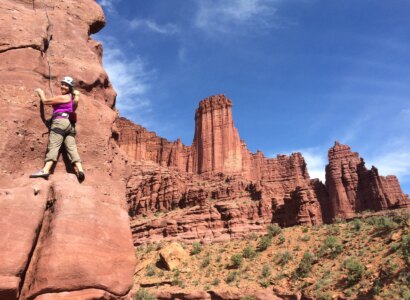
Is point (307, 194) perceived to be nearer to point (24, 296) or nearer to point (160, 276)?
point (160, 276)

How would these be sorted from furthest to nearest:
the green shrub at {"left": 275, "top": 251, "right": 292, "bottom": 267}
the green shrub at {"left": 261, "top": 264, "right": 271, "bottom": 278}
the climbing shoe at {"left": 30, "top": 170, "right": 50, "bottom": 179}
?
the green shrub at {"left": 275, "top": 251, "right": 292, "bottom": 267}, the green shrub at {"left": 261, "top": 264, "right": 271, "bottom": 278}, the climbing shoe at {"left": 30, "top": 170, "right": 50, "bottom": 179}

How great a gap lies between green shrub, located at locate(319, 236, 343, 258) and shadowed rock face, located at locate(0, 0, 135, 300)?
104 feet

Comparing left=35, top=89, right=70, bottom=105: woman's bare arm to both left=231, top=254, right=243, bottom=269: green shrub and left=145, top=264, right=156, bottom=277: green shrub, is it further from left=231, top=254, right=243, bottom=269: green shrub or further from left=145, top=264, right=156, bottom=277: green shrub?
left=145, top=264, right=156, bottom=277: green shrub

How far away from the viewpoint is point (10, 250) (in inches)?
214

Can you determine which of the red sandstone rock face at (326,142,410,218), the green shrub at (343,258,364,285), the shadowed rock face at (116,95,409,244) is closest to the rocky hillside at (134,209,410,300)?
the green shrub at (343,258,364,285)

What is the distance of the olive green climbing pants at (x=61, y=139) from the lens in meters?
6.70

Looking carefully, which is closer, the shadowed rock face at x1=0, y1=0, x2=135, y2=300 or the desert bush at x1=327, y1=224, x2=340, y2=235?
the shadowed rock face at x1=0, y1=0, x2=135, y2=300

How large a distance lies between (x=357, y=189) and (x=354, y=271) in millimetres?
77629

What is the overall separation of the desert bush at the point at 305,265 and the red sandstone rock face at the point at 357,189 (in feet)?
200

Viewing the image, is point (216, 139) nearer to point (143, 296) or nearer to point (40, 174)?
point (143, 296)

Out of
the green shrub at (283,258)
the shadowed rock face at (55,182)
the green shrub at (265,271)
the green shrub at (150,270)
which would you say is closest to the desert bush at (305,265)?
the green shrub at (283,258)

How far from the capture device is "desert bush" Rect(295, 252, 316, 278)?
3400 cm

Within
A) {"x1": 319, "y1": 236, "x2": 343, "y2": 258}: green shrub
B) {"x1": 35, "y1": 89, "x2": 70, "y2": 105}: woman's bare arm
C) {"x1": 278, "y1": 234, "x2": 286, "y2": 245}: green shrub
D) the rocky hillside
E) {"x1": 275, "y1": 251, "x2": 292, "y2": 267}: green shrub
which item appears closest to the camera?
{"x1": 35, "y1": 89, "x2": 70, "y2": 105}: woman's bare arm

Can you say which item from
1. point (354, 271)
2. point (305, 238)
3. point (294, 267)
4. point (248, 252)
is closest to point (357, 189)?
point (305, 238)
